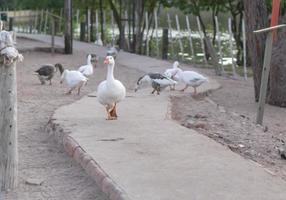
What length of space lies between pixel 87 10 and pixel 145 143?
101 ft

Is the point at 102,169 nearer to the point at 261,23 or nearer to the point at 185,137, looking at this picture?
the point at 185,137

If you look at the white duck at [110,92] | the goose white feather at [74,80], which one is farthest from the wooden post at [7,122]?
the goose white feather at [74,80]

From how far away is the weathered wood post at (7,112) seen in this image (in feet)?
19.1

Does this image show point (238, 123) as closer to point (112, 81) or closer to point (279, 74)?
point (112, 81)

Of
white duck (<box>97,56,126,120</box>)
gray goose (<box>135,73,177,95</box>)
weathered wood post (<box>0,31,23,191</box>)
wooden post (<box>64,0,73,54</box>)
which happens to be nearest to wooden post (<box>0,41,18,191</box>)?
weathered wood post (<box>0,31,23,191</box>)

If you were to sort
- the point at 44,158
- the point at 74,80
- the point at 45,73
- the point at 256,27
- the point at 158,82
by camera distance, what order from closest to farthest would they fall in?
the point at 44,158 → the point at 158,82 → the point at 74,80 → the point at 256,27 → the point at 45,73

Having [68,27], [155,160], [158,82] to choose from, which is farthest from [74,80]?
[68,27]

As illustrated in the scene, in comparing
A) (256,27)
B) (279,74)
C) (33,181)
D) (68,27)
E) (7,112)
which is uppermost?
(256,27)

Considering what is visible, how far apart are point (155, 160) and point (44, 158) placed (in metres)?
1.54

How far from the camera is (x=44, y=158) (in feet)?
24.4

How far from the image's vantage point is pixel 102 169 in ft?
20.5

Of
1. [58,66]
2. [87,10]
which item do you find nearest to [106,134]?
[58,66]

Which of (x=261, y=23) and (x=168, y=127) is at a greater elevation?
(x=261, y=23)

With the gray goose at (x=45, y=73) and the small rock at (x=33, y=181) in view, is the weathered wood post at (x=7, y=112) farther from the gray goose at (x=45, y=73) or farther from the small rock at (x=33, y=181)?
the gray goose at (x=45, y=73)
